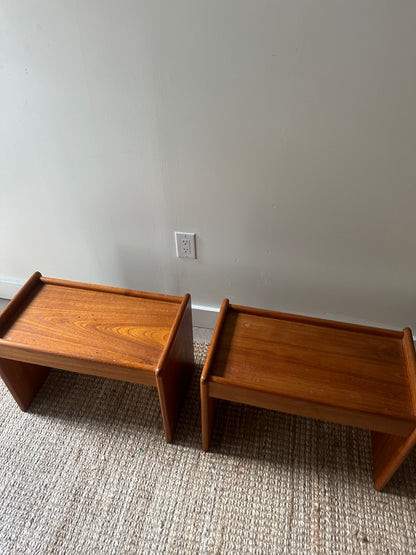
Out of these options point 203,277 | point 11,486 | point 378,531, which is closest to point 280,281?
point 203,277

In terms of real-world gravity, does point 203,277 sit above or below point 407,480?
above

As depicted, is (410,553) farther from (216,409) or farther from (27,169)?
(27,169)

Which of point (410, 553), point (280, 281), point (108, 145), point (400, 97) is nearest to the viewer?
point (400, 97)

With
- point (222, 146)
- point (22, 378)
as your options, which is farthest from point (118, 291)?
point (222, 146)

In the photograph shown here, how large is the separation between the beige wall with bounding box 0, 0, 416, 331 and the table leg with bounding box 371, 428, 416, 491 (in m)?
0.42

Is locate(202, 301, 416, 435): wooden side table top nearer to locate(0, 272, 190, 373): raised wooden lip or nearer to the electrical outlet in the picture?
locate(0, 272, 190, 373): raised wooden lip

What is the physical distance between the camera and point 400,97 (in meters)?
0.93

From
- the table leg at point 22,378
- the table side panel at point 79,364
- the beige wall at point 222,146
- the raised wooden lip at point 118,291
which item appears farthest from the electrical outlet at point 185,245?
the table leg at point 22,378

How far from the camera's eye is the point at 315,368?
42.8 inches

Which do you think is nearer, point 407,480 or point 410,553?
point 410,553

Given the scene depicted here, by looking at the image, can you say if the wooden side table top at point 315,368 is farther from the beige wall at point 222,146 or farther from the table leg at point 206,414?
the beige wall at point 222,146

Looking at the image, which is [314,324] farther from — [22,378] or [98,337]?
[22,378]

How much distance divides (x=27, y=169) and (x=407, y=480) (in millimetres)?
1456

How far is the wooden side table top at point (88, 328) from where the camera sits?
1.12m
